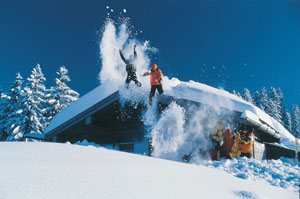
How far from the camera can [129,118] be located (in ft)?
30.7

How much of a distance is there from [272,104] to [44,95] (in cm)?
3488

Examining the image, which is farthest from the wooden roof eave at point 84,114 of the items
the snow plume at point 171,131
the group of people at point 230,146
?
the group of people at point 230,146

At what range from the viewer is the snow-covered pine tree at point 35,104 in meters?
22.9

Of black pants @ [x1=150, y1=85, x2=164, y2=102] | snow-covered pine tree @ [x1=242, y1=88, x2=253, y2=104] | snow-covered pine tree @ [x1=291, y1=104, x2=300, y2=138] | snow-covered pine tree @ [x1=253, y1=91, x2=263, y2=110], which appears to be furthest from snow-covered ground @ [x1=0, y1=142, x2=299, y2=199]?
snow-covered pine tree @ [x1=291, y1=104, x2=300, y2=138]

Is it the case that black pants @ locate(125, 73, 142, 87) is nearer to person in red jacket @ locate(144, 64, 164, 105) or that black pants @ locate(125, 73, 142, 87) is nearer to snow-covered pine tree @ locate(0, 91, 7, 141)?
person in red jacket @ locate(144, 64, 164, 105)

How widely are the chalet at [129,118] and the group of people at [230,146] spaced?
34.1 inches

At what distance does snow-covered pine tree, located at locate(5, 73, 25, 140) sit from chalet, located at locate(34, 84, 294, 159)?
46.5ft

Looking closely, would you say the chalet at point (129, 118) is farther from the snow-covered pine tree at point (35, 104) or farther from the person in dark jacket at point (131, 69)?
the snow-covered pine tree at point (35, 104)

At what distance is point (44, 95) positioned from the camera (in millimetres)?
25266

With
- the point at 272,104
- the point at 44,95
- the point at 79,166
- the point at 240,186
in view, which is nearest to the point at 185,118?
the point at 240,186

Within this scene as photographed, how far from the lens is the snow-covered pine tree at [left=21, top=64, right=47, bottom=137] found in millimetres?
22891

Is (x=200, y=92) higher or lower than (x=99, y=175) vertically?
higher

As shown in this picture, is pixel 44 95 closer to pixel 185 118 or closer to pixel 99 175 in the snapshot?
pixel 185 118

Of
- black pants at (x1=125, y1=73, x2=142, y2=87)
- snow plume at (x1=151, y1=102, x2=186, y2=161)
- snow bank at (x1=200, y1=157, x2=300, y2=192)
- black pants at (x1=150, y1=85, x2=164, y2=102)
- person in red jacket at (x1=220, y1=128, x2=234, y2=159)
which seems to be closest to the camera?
snow bank at (x1=200, y1=157, x2=300, y2=192)
